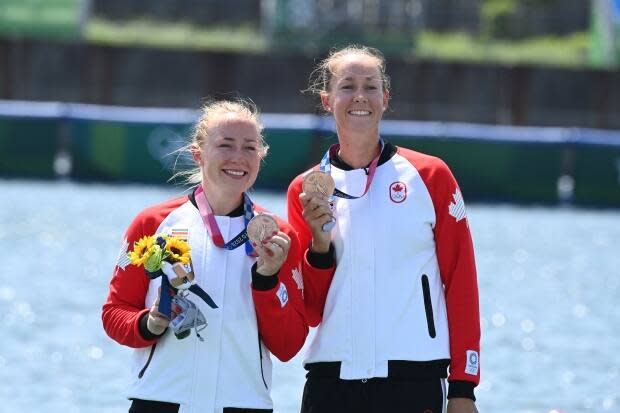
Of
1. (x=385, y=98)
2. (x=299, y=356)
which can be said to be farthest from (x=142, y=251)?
(x=299, y=356)

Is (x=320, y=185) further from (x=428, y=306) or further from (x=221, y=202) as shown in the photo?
(x=428, y=306)

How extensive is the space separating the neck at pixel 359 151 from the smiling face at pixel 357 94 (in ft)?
0.14

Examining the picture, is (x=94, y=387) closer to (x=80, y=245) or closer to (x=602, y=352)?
(x=602, y=352)

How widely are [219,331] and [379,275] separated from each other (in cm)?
50

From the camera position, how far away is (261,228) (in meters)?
3.87

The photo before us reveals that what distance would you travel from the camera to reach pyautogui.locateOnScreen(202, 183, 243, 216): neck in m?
4.09

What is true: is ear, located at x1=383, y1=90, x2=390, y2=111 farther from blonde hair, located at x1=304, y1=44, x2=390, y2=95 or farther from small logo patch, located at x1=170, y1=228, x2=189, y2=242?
small logo patch, located at x1=170, y1=228, x2=189, y2=242

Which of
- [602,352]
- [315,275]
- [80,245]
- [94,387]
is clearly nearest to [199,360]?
[315,275]

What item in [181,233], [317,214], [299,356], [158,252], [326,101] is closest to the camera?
[158,252]

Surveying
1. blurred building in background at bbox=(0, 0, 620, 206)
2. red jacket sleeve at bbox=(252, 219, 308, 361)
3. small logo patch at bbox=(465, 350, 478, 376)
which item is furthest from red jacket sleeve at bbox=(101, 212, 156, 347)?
blurred building in background at bbox=(0, 0, 620, 206)

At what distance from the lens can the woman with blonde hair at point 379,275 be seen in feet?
13.2

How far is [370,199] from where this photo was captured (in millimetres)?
4164

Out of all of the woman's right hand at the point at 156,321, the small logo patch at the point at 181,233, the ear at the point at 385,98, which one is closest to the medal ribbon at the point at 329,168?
the ear at the point at 385,98

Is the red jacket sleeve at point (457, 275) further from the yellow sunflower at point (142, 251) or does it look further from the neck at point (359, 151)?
the yellow sunflower at point (142, 251)
